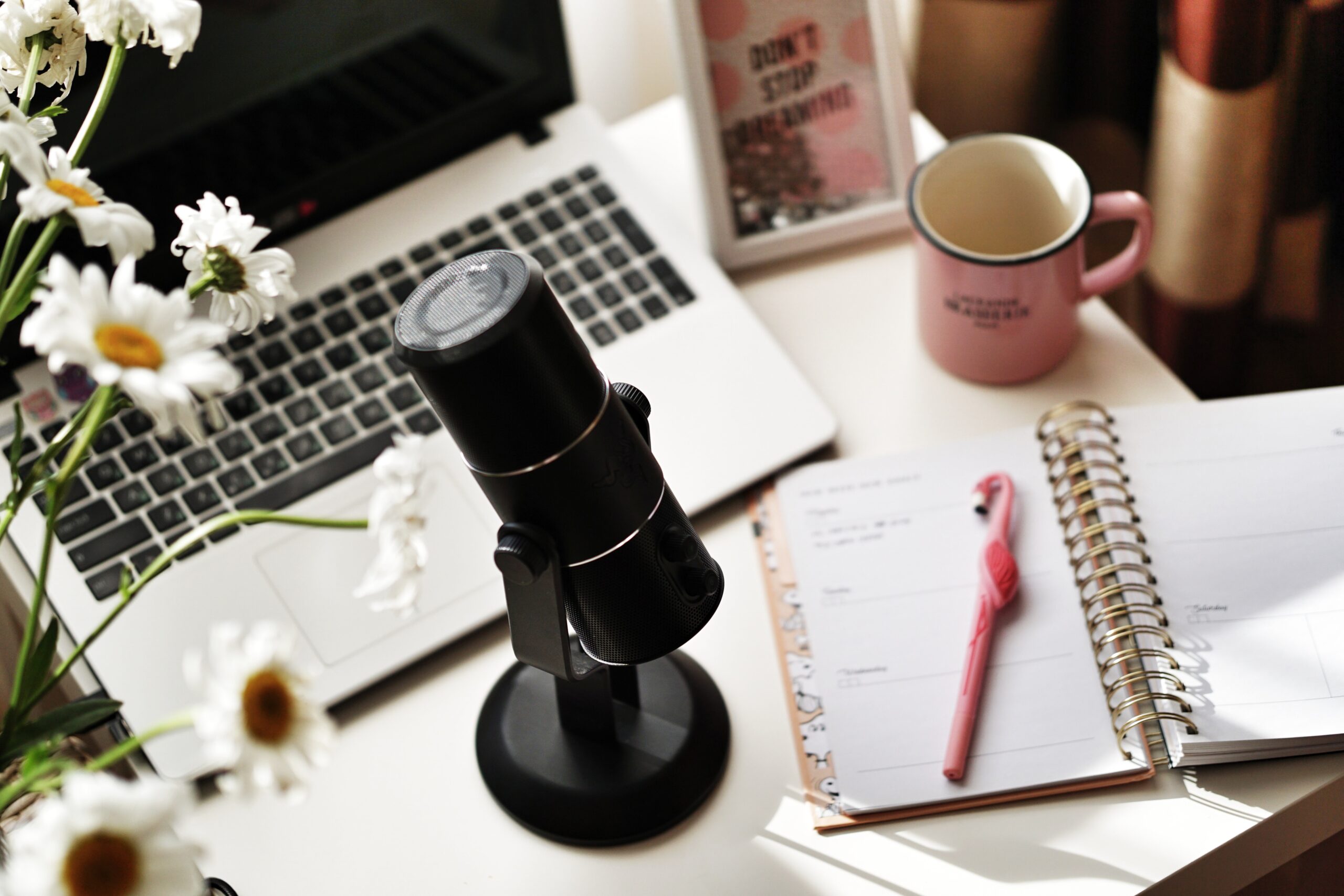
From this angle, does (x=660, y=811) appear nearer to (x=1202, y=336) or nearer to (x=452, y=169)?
(x=452, y=169)

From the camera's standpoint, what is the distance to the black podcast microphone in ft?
1.43

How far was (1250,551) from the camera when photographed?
2.13 ft

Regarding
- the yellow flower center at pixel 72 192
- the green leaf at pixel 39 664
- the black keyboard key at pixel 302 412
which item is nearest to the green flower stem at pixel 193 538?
the green leaf at pixel 39 664

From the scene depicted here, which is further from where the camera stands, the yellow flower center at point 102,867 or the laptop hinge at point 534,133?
the laptop hinge at point 534,133

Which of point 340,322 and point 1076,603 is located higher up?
point 340,322

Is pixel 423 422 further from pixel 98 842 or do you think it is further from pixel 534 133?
pixel 98 842

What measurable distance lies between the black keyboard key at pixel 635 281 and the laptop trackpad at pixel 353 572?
19 centimetres

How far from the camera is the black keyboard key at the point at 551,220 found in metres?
0.83

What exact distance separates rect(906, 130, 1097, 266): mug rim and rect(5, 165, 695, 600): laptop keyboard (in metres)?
0.16

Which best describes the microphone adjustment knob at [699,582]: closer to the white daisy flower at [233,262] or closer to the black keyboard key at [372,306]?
the white daisy flower at [233,262]

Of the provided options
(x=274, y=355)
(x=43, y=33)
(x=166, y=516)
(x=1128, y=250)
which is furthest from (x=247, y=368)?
(x=1128, y=250)

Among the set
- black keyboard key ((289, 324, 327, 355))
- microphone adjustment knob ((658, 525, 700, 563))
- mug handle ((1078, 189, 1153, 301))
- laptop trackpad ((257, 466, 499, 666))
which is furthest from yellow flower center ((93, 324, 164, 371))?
mug handle ((1078, 189, 1153, 301))

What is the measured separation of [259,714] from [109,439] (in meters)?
0.46

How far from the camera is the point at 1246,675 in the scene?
604 millimetres
